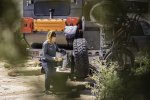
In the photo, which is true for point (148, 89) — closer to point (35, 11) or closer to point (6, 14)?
point (6, 14)

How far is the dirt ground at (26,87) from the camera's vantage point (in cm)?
257

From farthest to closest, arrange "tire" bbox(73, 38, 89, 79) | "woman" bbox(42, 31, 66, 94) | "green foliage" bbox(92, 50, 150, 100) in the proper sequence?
1. "tire" bbox(73, 38, 89, 79)
2. "woman" bbox(42, 31, 66, 94)
3. "green foliage" bbox(92, 50, 150, 100)

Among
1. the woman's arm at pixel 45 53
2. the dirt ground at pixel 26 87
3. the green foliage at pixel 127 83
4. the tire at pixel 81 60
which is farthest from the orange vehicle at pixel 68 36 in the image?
the green foliage at pixel 127 83

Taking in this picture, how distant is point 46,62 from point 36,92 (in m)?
3.93

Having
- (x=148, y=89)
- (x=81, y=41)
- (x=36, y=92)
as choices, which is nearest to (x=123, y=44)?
(x=148, y=89)

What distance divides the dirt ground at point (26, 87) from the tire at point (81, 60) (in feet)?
2.53

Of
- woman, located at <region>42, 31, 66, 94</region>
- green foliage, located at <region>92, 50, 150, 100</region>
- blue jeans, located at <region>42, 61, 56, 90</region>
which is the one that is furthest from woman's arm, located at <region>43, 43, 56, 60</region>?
green foliage, located at <region>92, 50, 150, 100</region>

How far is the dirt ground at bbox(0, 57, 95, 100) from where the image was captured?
257 cm

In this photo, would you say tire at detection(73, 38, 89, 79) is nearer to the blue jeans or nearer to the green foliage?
the blue jeans

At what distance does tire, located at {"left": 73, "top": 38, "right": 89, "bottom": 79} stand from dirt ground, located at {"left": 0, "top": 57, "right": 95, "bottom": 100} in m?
0.77

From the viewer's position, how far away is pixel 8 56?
6.15 ft

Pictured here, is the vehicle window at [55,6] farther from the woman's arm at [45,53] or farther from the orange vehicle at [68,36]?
the woman's arm at [45,53]

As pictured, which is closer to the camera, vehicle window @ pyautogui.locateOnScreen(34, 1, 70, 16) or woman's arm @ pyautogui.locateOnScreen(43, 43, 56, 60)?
vehicle window @ pyautogui.locateOnScreen(34, 1, 70, 16)

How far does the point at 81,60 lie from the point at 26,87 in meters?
4.31
